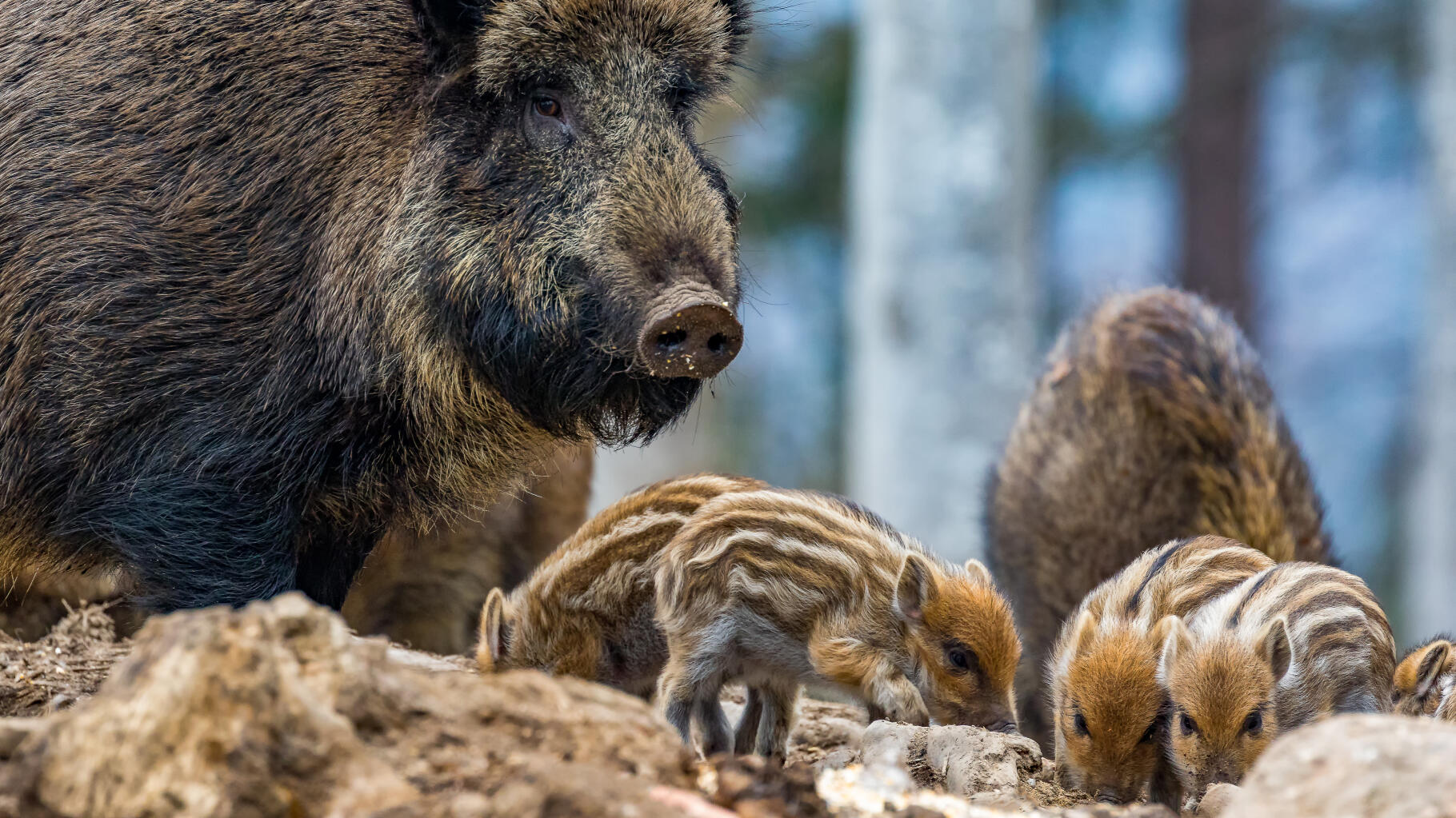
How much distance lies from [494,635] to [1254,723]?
197 cm

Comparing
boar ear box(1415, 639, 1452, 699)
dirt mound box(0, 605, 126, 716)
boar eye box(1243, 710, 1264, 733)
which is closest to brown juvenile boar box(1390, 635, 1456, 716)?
boar ear box(1415, 639, 1452, 699)

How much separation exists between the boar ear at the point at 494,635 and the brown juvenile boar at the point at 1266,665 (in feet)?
5.78

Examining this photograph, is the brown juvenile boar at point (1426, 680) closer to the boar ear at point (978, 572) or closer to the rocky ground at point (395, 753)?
the boar ear at point (978, 572)

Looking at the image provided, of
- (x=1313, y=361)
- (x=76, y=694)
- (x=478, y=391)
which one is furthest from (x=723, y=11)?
(x=1313, y=361)

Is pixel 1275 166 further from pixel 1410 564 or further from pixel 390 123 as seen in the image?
pixel 390 123

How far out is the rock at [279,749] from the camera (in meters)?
2.18

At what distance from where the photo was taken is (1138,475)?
5.23 metres

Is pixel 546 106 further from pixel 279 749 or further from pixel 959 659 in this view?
pixel 279 749

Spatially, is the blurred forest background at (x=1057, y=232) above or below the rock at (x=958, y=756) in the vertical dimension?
above

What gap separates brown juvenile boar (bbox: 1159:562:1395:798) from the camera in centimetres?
329

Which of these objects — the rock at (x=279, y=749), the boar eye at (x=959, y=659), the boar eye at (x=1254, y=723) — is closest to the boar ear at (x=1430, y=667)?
the boar eye at (x=1254, y=723)

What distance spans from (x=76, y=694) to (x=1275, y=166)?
70.6 ft

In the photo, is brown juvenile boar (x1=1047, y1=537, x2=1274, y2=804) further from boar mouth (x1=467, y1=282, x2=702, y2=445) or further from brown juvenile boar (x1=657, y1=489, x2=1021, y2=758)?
boar mouth (x1=467, y1=282, x2=702, y2=445)

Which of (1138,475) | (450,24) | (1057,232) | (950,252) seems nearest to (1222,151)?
(1057,232)
